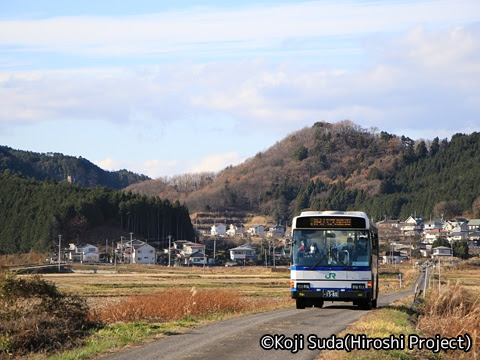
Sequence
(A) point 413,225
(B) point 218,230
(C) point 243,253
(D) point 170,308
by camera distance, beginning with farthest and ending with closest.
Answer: (B) point 218,230, (A) point 413,225, (C) point 243,253, (D) point 170,308

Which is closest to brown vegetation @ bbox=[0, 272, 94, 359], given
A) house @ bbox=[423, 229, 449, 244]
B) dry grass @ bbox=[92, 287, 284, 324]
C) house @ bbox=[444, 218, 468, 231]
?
dry grass @ bbox=[92, 287, 284, 324]

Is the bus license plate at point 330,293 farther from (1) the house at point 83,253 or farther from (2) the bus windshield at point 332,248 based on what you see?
(1) the house at point 83,253

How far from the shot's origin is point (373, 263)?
2614 cm

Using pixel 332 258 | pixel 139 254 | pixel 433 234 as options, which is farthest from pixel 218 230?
pixel 332 258

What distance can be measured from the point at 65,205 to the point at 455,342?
123 m

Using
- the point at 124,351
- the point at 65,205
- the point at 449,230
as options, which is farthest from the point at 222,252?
the point at 124,351

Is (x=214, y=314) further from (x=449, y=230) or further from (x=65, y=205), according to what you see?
(x=449, y=230)

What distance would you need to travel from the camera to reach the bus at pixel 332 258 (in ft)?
82.4

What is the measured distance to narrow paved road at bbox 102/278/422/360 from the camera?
1578 centimetres

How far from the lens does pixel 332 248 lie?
2534 centimetres

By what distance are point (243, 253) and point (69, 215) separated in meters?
32.2

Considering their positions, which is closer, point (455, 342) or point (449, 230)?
point (455, 342)

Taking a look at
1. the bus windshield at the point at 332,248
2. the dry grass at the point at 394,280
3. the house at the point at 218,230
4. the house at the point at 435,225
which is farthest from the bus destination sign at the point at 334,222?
the house at the point at 218,230

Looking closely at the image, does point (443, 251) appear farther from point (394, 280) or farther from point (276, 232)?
point (276, 232)
